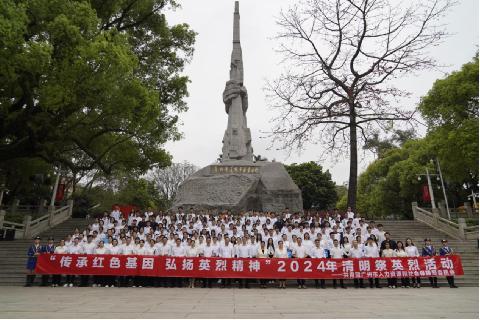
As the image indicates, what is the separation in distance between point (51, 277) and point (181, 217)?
432 centimetres

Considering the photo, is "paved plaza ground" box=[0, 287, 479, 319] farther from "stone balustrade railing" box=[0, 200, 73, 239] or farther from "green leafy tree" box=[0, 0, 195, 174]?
"stone balustrade railing" box=[0, 200, 73, 239]

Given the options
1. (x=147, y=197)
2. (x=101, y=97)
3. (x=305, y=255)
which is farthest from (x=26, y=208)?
(x=305, y=255)

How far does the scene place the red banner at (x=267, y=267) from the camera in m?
8.78

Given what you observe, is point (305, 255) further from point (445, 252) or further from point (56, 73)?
point (56, 73)

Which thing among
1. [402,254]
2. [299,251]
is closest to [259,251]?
[299,251]

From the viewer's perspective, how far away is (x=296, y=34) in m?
17.2

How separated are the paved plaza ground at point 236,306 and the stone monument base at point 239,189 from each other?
26.2 ft

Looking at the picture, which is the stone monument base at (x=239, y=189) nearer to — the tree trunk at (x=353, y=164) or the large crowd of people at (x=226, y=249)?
the tree trunk at (x=353, y=164)

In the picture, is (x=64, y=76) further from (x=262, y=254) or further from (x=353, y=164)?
(x=353, y=164)

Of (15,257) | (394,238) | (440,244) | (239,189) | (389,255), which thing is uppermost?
(239,189)

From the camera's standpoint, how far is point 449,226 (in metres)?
15.5

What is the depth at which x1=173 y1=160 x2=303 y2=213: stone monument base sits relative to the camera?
49.6 ft

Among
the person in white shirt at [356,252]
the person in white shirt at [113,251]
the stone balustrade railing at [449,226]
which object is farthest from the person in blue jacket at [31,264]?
the stone balustrade railing at [449,226]

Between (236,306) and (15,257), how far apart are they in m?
9.29
